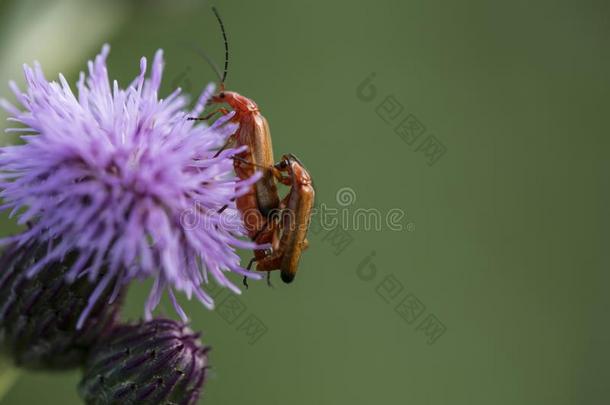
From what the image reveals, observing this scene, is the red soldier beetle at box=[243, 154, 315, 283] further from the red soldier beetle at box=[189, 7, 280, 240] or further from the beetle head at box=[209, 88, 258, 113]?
the beetle head at box=[209, 88, 258, 113]

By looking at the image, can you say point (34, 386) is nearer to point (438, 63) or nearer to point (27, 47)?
point (27, 47)

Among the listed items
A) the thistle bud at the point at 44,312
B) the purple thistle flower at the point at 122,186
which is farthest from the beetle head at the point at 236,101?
the thistle bud at the point at 44,312

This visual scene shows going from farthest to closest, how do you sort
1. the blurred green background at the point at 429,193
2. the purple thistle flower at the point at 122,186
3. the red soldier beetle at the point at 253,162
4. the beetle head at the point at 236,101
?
1. the blurred green background at the point at 429,193
2. the beetle head at the point at 236,101
3. the red soldier beetle at the point at 253,162
4. the purple thistle flower at the point at 122,186

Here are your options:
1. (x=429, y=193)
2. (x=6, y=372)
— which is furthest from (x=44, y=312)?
(x=429, y=193)

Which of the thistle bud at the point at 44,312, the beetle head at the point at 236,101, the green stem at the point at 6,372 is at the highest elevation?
the beetle head at the point at 236,101

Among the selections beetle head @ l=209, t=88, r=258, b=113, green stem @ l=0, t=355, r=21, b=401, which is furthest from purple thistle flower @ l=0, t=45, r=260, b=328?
green stem @ l=0, t=355, r=21, b=401

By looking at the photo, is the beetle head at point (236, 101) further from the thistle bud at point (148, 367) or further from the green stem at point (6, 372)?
the green stem at point (6, 372)
